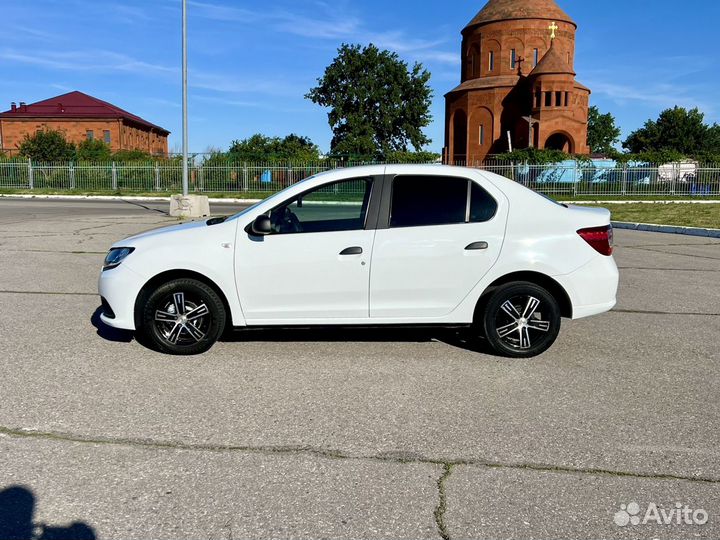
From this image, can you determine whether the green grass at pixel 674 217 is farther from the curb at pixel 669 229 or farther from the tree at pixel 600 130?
the tree at pixel 600 130

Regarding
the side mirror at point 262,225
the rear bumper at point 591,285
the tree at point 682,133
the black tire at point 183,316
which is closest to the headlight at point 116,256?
the black tire at point 183,316

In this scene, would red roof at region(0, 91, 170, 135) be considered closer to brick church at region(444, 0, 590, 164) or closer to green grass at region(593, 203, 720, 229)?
brick church at region(444, 0, 590, 164)

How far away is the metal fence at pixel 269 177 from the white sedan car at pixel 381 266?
102 ft

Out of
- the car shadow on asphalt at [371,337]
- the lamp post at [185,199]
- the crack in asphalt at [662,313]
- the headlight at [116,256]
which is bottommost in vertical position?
the car shadow on asphalt at [371,337]

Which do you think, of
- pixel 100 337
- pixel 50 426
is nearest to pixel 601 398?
pixel 50 426

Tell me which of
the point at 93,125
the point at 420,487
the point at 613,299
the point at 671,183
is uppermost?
the point at 93,125

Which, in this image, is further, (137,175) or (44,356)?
(137,175)

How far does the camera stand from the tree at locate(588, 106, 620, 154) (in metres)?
101

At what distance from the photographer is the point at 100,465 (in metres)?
3.25

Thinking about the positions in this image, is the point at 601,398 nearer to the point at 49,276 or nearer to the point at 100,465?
the point at 100,465

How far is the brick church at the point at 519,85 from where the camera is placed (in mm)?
56500

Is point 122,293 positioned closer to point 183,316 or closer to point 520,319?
point 183,316

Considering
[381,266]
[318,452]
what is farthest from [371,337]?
[318,452]

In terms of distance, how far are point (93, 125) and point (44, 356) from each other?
80.9 metres
